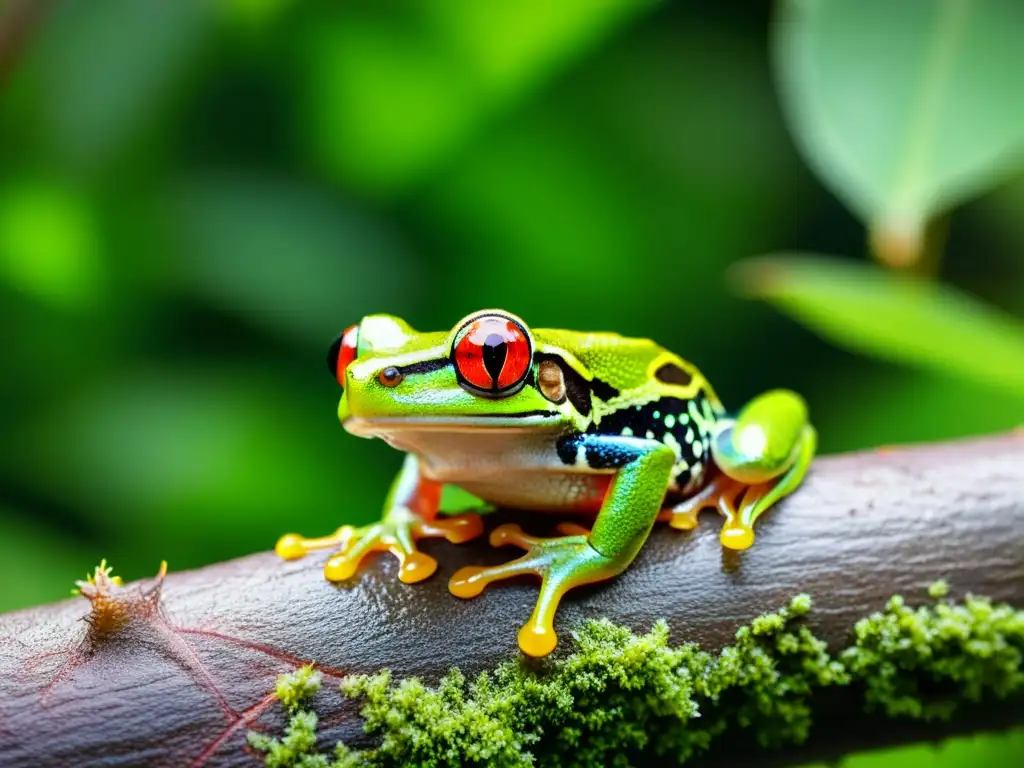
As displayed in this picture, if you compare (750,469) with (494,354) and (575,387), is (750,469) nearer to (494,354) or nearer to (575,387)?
(575,387)

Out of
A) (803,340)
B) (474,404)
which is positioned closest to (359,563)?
(474,404)

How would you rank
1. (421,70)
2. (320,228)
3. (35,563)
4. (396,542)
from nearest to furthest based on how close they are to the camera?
1. (396,542)
2. (35,563)
3. (421,70)
4. (320,228)

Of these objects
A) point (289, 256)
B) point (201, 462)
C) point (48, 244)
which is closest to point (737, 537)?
point (201, 462)

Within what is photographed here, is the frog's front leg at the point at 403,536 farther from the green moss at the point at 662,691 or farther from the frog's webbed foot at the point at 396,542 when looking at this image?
the green moss at the point at 662,691

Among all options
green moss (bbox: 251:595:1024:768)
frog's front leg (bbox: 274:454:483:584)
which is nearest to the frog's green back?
frog's front leg (bbox: 274:454:483:584)

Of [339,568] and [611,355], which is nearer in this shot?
[339,568]

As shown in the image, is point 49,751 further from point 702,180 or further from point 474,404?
point 702,180

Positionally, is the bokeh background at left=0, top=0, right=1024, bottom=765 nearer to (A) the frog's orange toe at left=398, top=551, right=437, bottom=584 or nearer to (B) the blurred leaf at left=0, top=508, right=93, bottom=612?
(B) the blurred leaf at left=0, top=508, right=93, bottom=612
